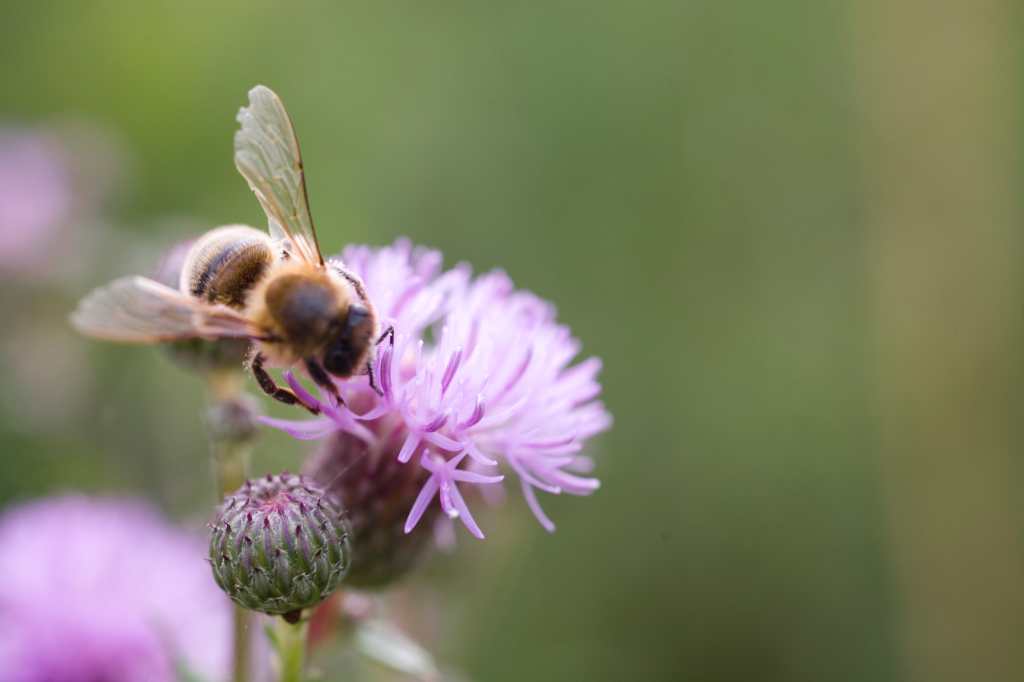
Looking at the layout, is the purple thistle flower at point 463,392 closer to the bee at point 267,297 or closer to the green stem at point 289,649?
the bee at point 267,297

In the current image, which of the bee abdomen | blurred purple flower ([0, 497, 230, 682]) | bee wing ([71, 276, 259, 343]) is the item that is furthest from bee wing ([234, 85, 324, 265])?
blurred purple flower ([0, 497, 230, 682])

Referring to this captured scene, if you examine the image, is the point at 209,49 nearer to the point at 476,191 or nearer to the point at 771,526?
the point at 476,191

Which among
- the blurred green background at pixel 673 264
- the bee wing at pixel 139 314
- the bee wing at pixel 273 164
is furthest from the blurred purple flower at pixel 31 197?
the bee wing at pixel 139 314

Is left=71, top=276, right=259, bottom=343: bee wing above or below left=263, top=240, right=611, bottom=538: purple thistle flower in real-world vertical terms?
above

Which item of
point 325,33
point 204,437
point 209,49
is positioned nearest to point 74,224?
point 204,437

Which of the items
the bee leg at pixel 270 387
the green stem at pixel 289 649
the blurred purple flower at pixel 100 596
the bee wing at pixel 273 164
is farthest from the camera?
the blurred purple flower at pixel 100 596

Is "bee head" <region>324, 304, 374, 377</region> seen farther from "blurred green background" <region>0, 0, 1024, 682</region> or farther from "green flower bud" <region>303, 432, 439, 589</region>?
"blurred green background" <region>0, 0, 1024, 682</region>
